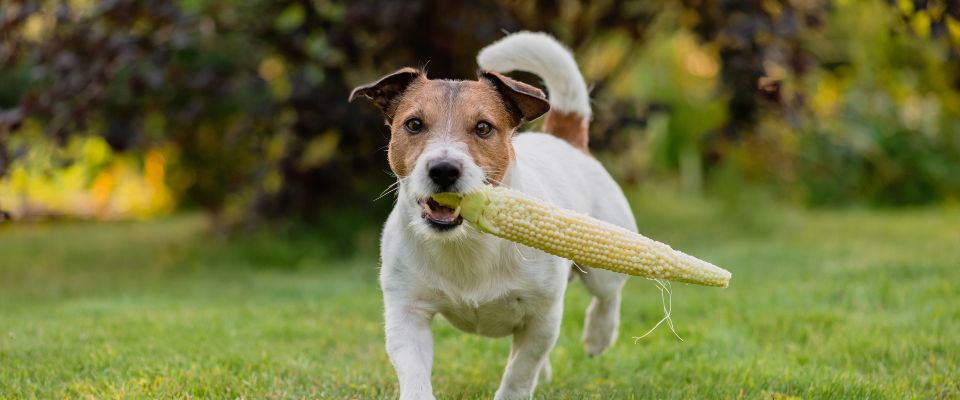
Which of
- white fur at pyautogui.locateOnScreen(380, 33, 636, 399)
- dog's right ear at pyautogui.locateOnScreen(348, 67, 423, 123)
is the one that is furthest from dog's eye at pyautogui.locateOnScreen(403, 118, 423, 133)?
dog's right ear at pyautogui.locateOnScreen(348, 67, 423, 123)

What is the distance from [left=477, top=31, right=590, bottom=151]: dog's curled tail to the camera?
480cm

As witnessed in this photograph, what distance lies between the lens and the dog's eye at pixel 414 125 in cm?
394

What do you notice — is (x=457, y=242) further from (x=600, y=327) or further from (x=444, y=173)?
(x=600, y=327)

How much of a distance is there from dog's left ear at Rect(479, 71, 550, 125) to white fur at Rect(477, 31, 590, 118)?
24.2 inches

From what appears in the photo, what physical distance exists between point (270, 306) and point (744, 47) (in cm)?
450

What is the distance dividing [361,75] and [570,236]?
6.36 meters

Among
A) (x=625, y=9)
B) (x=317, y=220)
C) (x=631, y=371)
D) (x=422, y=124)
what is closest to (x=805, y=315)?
(x=631, y=371)

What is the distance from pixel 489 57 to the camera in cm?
477

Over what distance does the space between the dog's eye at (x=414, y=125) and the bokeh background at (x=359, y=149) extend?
125 cm

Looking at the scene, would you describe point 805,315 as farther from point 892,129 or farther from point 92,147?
point 92,147

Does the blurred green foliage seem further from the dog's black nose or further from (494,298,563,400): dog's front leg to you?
the dog's black nose

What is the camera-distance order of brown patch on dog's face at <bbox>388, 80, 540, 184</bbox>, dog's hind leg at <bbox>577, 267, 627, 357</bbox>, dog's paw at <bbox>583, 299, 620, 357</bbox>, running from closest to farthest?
brown patch on dog's face at <bbox>388, 80, 540, 184</bbox>
dog's hind leg at <bbox>577, 267, 627, 357</bbox>
dog's paw at <bbox>583, 299, 620, 357</bbox>

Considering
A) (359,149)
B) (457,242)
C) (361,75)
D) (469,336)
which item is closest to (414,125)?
(457,242)

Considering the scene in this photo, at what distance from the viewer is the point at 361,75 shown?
9734 millimetres
